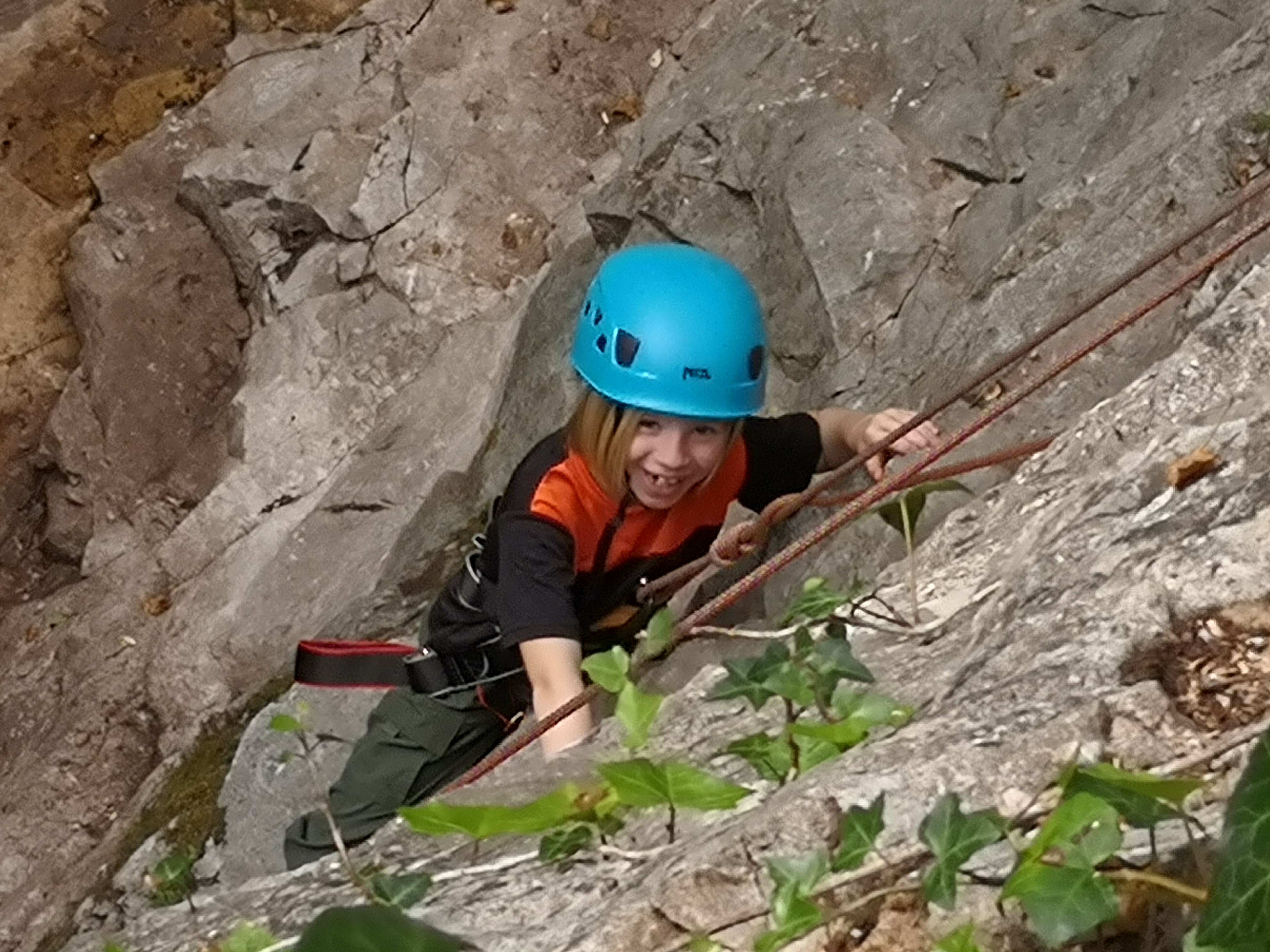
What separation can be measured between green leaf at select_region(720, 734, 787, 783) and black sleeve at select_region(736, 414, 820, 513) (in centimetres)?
191

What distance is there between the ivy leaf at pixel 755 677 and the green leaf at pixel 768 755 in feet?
0.18

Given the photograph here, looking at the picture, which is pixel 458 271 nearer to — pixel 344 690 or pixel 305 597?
pixel 305 597

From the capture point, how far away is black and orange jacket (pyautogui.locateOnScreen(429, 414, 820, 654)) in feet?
11.6

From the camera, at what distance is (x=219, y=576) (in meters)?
6.48

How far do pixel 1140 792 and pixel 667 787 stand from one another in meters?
0.65

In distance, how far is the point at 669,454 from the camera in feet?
11.7

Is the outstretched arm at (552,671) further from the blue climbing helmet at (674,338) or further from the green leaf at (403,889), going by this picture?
the green leaf at (403,889)

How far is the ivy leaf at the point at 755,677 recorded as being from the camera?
2.08 metres

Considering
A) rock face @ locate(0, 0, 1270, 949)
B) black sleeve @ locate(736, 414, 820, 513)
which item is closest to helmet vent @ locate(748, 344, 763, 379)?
black sleeve @ locate(736, 414, 820, 513)

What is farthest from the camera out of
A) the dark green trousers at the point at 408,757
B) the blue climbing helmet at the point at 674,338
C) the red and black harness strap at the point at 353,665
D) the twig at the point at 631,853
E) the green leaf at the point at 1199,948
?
the red and black harness strap at the point at 353,665

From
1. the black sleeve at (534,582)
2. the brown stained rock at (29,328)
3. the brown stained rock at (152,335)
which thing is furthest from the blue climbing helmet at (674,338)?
the brown stained rock at (29,328)

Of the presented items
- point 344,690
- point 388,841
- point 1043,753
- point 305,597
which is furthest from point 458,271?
point 1043,753

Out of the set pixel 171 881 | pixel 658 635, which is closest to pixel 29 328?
pixel 171 881

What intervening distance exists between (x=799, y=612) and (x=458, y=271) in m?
4.65
